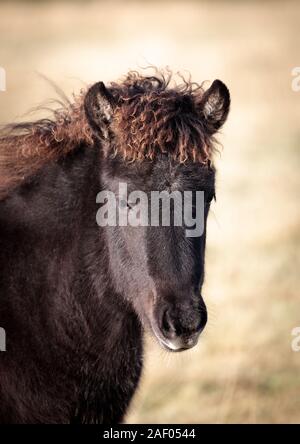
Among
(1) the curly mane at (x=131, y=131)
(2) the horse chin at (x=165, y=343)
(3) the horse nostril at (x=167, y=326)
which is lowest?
(2) the horse chin at (x=165, y=343)

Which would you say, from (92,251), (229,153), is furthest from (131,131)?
(229,153)

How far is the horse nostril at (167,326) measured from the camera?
546cm

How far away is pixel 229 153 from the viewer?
865 inches

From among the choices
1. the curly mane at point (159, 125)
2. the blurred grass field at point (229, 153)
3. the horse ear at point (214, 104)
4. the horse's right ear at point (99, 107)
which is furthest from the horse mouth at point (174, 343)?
the horse ear at point (214, 104)

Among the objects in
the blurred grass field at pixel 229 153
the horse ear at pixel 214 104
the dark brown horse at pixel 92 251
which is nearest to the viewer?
the dark brown horse at pixel 92 251

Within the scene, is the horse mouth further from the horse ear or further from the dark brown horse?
the horse ear

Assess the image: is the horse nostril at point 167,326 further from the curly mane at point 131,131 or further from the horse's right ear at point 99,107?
the horse's right ear at point 99,107

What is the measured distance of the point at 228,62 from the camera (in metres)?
28.3

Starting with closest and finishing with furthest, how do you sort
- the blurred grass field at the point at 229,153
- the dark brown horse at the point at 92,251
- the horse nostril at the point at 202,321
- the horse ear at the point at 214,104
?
the horse nostril at the point at 202,321 < the dark brown horse at the point at 92,251 < the horse ear at the point at 214,104 < the blurred grass field at the point at 229,153

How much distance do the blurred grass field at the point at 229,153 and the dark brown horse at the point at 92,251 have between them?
68cm

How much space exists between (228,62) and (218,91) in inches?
895

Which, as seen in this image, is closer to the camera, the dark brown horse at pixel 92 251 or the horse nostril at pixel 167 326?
the horse nostril at pixel 167 326

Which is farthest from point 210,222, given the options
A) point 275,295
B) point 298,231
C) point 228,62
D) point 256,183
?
point 228,62

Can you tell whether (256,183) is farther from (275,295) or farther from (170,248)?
(170,248)
